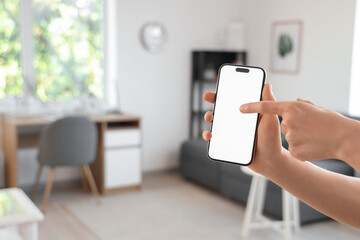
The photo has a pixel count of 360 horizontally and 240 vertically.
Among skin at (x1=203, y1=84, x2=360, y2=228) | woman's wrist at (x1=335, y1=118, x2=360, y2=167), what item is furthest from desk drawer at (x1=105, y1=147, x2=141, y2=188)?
woman's wrist at (x1=335, y1=118, x2=360, y2=167)

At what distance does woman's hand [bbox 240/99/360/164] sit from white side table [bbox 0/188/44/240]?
1770 millimetres

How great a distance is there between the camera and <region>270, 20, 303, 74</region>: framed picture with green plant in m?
4.18

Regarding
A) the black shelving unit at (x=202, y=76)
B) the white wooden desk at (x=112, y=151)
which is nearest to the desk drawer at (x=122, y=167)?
the white wooden desk at (x=112, y=151)

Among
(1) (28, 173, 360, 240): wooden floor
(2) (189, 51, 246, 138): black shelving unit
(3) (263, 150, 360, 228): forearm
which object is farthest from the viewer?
Result: (2) (189, 51, 246, 138): black shelving unit

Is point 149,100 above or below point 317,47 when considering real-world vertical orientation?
below

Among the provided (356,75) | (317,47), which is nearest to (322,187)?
(356,75)

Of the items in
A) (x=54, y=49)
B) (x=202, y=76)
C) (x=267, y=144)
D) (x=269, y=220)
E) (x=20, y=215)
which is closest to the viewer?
(x=267, y=144)

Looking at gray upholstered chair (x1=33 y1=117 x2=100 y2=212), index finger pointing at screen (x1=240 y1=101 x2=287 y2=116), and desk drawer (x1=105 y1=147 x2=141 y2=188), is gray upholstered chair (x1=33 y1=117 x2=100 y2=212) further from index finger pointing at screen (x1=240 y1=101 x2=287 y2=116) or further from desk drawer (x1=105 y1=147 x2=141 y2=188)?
index finger pointing at screen (x1=240 y1=101 x2=287 y2=116)

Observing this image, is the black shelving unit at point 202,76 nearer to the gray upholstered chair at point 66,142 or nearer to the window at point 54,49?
the window at point 54,49

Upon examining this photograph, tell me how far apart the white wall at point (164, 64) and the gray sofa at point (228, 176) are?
1.38 ft

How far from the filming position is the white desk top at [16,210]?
202 cm

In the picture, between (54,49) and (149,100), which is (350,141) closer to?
(54,49)

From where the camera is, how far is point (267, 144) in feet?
2.48

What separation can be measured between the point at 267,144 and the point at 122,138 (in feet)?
10.4
